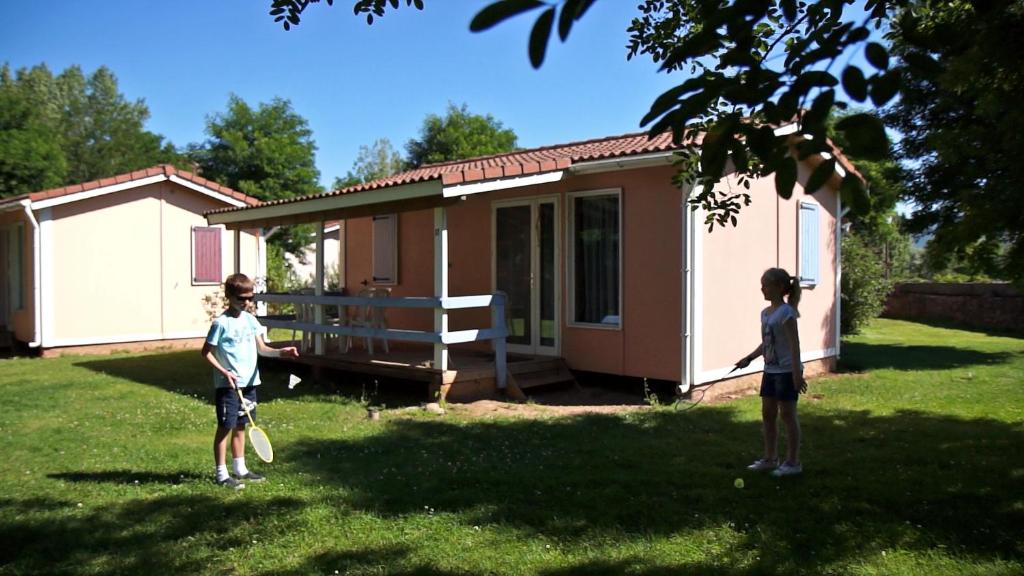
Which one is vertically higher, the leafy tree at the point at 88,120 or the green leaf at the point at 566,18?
the leafy tree at the point at 88,120

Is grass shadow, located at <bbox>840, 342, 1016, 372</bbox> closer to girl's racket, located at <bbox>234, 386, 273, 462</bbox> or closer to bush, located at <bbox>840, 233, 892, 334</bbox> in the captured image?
bush, located at <bbox>840, 233, 892, 334</bbox>

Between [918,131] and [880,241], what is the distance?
Answer: 16.5 meters

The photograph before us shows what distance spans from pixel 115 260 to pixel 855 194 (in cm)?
1400

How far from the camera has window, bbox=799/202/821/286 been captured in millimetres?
Result: 10797

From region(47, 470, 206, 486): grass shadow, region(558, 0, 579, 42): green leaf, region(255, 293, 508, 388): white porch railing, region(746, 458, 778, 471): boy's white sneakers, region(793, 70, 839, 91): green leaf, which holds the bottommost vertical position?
region(47, 470, 206, 486): grass shadow

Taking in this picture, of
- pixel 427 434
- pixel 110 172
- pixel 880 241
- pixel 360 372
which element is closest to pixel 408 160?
pixel 110 172

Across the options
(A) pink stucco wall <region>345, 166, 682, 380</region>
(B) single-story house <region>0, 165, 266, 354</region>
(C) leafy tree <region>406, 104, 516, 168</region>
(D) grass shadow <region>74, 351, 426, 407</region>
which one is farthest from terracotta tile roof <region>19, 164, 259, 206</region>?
(C) leafy tree <region>406, 104, 516, 168</region>

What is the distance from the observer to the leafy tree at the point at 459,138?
124ft

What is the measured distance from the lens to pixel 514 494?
498cm

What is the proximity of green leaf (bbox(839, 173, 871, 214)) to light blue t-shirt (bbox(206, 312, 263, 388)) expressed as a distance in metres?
4.15

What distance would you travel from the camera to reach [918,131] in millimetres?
11328

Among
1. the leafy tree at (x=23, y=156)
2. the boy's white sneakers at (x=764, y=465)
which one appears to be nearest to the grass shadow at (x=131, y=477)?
the boy's white sneakers at (x=764, y=465)

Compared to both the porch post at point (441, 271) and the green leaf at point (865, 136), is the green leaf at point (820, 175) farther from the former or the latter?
the porch post at point (441, 271)

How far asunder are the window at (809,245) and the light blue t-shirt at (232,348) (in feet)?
26.6
